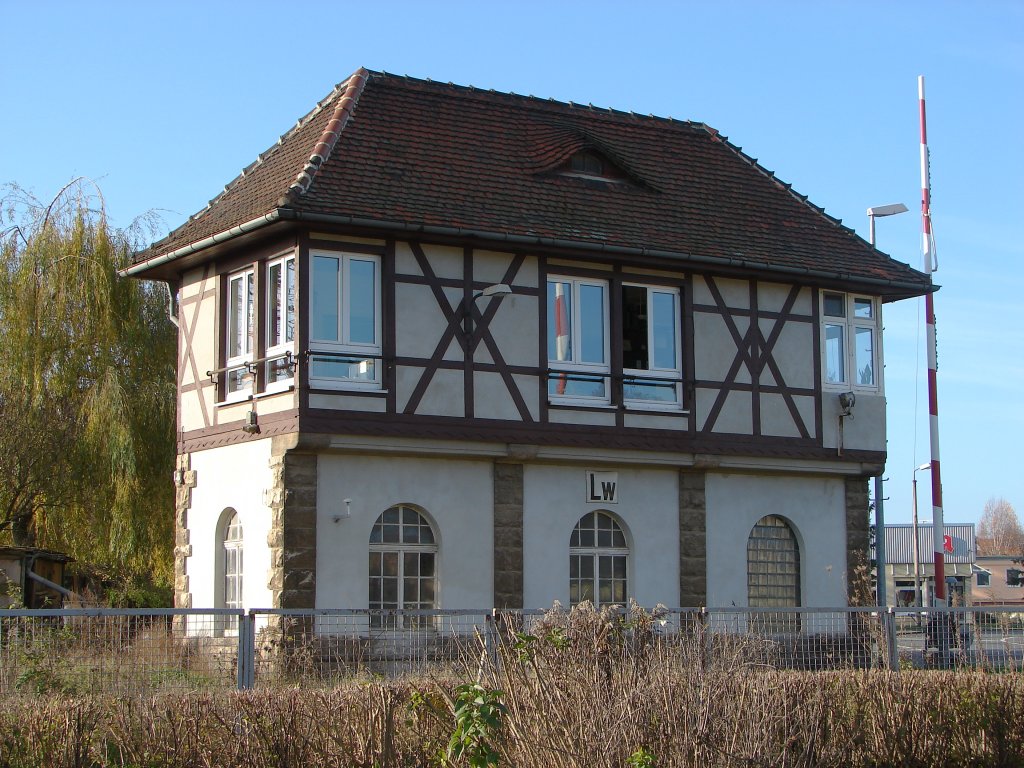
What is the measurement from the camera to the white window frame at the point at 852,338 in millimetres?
23797

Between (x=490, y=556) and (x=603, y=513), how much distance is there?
2.08 m

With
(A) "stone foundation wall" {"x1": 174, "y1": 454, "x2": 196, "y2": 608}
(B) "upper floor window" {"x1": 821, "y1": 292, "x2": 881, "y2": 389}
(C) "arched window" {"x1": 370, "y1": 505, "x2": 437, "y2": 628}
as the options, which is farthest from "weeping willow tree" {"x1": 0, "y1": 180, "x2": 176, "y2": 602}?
(B) "upper floor window" {"x1": 821, "y1": 292, "x2": 881, "y2": 389}

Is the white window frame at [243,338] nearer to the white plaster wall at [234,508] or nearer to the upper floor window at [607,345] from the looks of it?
the white plaster wall at [234,508]

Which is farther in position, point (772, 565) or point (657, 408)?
point (772, 565)

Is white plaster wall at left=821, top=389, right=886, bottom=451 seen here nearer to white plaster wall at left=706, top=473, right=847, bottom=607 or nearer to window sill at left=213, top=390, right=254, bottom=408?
white plaster wall at left=706, top=473, right=847, bottom=607

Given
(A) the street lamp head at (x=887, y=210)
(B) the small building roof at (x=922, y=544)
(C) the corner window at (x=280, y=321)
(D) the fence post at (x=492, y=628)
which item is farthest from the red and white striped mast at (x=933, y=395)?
(B) the small building roof at (x=922, y=544)

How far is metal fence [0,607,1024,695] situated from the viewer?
1068cm

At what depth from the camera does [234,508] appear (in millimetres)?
21094

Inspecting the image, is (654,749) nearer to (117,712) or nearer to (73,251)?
(117,712)

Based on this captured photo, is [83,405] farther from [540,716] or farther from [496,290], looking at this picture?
[540,716]

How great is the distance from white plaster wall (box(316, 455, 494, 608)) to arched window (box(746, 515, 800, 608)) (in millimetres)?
4570

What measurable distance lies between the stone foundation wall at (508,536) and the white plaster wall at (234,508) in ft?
10.3

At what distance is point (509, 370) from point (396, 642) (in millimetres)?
7894

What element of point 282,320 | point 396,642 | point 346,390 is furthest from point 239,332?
point 396,642
